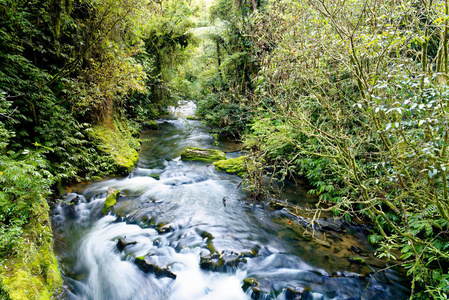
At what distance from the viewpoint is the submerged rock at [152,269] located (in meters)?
3.80

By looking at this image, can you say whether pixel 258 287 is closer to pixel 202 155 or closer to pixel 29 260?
pixel 29 260

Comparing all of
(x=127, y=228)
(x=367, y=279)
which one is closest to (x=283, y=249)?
(x=367, y=279)

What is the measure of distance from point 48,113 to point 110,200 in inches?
97.0

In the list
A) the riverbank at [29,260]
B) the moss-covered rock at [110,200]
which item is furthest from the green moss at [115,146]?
the riverbank at [29,260]

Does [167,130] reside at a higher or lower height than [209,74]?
lower

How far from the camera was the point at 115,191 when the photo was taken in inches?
232

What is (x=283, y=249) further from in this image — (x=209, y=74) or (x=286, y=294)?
(x=209, y=74)

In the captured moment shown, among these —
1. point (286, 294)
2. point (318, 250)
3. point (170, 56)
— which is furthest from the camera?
point (170, 56)

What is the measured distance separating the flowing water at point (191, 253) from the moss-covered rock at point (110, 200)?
0.59 ft

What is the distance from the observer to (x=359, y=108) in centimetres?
486

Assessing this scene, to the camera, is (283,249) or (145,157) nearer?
(283,249)

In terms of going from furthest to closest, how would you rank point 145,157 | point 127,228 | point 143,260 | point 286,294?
1. point 145,157
2. point 127,228
3. point 143,260
4. point 286,294

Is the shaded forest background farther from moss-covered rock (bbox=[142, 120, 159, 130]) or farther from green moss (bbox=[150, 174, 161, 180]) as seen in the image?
moss-covered rock (bbox=[142, 120, 159, 130])

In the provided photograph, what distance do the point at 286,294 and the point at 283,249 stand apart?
1.06 m
